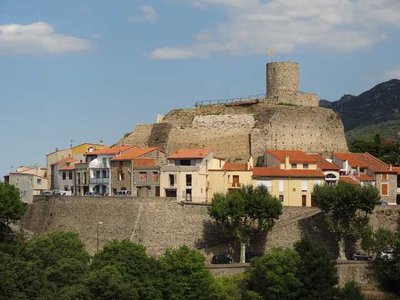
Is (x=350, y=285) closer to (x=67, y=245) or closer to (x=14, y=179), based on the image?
(x=67, y=245)

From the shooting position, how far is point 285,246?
60.8 meters

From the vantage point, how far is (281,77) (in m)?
76.0

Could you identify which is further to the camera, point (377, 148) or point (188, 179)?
point (377, 148)

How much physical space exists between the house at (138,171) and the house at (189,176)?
1.17 metres

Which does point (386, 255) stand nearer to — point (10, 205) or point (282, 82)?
point (282, 82)

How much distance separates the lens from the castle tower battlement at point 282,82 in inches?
2990

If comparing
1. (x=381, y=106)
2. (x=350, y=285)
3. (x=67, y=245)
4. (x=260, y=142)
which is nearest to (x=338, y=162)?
(x=260, y=142)

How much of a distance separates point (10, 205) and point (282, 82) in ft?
82.5

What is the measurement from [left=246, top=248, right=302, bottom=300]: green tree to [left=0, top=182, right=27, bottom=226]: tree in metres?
20.3

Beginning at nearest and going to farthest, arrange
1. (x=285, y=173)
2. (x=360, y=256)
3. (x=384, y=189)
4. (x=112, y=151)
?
1. (x=360, y=256)
2. (x=285, y=173)
3. (x=384, y=189)
4. (x=112, y=151)

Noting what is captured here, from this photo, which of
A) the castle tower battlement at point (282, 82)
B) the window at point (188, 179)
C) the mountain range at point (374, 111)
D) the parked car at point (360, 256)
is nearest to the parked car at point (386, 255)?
the parked car at point (360, 256)

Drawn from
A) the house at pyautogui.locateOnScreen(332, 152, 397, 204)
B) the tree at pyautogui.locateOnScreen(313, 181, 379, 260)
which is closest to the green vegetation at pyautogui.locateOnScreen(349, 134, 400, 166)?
the house at pyautogui.locateOnScreen(332, 152, 397, 204)

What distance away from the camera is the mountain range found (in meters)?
151

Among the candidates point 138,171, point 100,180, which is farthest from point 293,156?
point 100,180
